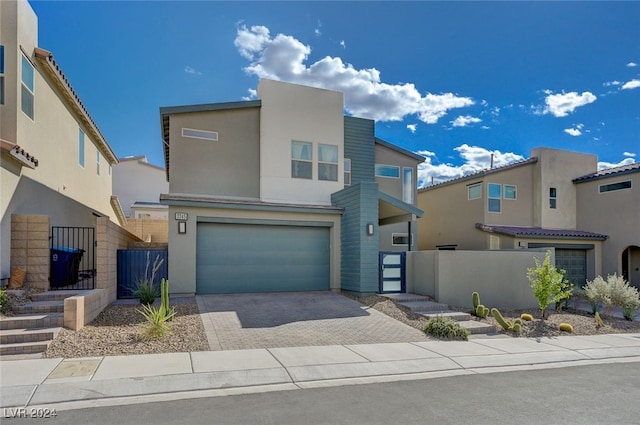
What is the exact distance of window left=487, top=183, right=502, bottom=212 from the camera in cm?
2100

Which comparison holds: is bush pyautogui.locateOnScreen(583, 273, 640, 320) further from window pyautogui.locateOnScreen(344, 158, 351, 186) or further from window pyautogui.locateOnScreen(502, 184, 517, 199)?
window pyautogui.locateOnScreen(344, 158, 351, 186)

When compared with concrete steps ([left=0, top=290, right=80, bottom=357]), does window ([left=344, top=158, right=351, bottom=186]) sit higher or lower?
higher

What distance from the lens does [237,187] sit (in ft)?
51.0

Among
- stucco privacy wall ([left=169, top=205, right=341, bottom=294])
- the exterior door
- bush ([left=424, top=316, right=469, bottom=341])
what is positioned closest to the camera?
bush ([left=424, top=316, right=469, bottom=341])

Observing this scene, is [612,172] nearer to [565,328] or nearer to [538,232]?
[538,232]

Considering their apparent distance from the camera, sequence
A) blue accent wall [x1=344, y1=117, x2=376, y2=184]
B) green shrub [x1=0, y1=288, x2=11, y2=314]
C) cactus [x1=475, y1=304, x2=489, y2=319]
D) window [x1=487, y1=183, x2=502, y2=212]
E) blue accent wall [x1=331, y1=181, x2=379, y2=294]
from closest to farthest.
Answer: green shrub [x1=0, y1=288, x2=11, y2=314]
cactus [x1=475, y1=304, x2=489, y2=319]
blue accent wall [x1=331, y1=181, x2=379, y2=294]
blue accent wall [x1=344, y1=117, x2=376, y2=184]
window [x1=487, y1=183, x2=502, y2=212]

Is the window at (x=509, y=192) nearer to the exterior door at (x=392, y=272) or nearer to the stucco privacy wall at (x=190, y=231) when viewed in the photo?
the exterior door at (x=392, y=272)

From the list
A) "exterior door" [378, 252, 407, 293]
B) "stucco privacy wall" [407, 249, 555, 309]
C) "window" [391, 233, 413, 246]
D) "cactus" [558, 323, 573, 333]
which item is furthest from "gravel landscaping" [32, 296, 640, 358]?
"window" [391, 233, 413, 246]

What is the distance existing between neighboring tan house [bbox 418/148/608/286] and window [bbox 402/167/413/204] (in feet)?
12.8

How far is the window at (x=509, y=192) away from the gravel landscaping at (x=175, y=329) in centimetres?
865

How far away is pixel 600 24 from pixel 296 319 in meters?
15.7

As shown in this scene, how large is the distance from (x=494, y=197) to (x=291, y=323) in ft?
49.4

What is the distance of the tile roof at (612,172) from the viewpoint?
20038mm

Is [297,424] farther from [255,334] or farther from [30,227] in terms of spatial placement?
[30,227]
